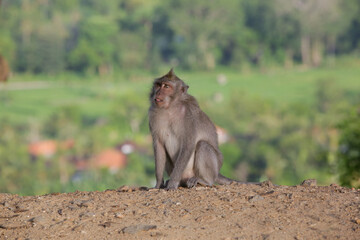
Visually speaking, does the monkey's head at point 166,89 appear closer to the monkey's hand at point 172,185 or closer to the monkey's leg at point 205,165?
the monkey's leg at point 205,165

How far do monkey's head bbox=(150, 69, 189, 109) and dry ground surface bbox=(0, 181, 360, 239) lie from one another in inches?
35.1

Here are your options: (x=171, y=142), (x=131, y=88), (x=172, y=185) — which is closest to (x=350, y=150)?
(x=171, y=142)

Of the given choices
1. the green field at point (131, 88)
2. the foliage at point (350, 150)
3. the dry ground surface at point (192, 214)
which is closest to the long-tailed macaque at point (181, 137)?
the dry ground surface at point (192, 214)

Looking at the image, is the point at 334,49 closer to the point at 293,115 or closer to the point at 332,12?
the point at 332,12

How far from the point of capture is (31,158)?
41.9 metres

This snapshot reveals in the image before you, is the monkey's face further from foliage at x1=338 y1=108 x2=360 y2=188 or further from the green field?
the green field

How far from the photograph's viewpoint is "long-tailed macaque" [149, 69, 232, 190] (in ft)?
18.0

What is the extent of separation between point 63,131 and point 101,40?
39.0 feet

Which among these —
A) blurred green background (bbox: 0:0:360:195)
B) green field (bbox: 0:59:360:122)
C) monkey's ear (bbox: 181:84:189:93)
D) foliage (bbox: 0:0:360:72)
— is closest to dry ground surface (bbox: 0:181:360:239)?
monkey's ear (bbox: 181:84:189:93)

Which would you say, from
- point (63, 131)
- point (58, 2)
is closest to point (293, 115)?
point (63, 131)

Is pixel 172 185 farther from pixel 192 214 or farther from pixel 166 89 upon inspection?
pixel 192 214

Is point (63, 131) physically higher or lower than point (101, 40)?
lower

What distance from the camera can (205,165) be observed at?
18.3 feet

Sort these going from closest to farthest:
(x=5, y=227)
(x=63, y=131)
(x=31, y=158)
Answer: (x=5, y=227) → (x=31, y=158) → (x=63, y=131)
